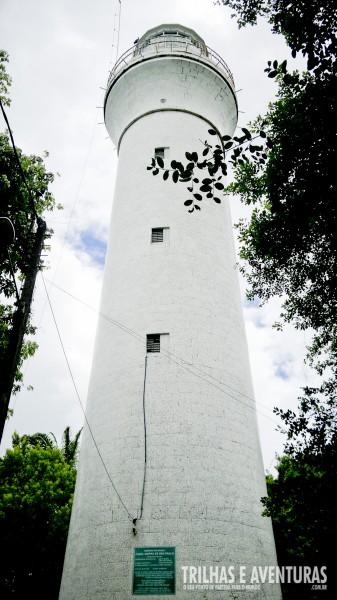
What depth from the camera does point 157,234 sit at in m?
14.0

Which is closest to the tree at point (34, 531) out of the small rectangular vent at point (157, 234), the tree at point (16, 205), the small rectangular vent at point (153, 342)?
the tree at point (16, 205)

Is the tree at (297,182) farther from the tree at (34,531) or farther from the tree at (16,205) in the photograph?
the tree at (34,531)

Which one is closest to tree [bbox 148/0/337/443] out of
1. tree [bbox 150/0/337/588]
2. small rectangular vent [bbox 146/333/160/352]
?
tree [bbox 150/0/337/588]

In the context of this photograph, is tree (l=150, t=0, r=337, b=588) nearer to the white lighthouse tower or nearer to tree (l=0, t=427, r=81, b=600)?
the white lighthouse tower

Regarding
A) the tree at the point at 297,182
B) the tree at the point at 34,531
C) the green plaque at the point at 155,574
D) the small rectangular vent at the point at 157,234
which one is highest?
the small rectangular vent at the point at 157,234

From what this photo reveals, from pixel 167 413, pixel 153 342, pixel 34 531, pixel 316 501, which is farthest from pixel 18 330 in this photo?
pixel 34 531

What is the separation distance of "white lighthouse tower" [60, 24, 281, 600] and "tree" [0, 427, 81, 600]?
7944 mm

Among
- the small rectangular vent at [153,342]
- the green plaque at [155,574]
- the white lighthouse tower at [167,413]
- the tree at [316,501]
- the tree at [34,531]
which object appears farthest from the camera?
the tree at [34,531]

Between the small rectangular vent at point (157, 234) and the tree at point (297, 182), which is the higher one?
the small rectangular vent at point (157, 234)

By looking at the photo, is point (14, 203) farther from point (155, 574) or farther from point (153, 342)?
point (155, 574)

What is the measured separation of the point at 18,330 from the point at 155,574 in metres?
5.43

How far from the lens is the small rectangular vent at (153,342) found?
11703 mm

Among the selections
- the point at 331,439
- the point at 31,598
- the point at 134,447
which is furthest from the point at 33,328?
the point at 331,439

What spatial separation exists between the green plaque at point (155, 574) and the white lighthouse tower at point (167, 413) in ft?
0.07
